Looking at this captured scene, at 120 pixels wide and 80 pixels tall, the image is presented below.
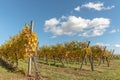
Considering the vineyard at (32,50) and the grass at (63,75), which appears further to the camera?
the vineyard at (32,50)

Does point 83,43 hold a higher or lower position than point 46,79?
higher

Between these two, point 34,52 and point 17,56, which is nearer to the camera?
point 34,52

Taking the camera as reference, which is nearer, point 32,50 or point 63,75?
point 32,50

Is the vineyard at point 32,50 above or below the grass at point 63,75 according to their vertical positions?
above

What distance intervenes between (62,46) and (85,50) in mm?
16941

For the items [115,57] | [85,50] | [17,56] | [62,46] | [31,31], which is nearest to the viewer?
[31,31]

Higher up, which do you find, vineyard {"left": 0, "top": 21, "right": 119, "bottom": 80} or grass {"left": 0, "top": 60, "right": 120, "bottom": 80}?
vineyard {"left": 0, "top": 21, "right": 119, "bottom": 80}

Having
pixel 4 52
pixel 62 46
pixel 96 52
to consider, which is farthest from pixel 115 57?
pixel 4 52

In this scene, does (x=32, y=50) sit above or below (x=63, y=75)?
above

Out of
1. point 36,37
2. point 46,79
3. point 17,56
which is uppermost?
point 36,37

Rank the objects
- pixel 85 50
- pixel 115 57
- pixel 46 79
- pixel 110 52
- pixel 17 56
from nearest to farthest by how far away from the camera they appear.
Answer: pixel 46 79 < pixel 17 56 < pixel 85 50 < pixel 110 52 < pixel 115 57

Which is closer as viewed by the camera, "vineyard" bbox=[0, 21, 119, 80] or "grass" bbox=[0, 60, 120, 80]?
"grass" bbox=[0, 60, 120, 80]

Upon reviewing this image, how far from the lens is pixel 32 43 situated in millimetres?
37938

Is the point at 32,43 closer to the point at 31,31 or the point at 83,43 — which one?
the point at 31,31
